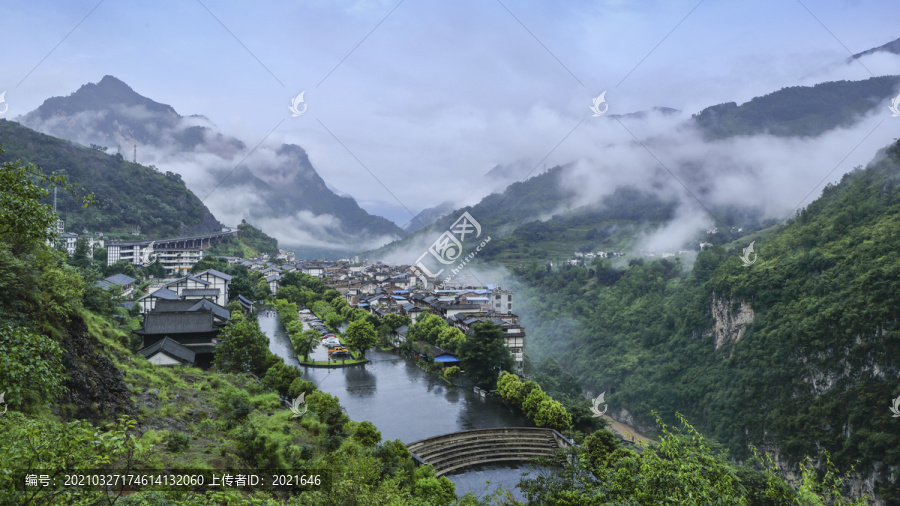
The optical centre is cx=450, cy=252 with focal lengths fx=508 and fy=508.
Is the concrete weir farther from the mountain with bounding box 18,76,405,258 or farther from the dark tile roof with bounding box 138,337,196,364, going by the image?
the mountain with bounding box 18,76,405,258

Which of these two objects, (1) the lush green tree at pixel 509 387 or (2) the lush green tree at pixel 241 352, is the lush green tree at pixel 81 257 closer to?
(2) the lush green tree at pixel 241 352

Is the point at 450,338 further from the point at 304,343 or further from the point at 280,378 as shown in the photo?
the point at 280,378

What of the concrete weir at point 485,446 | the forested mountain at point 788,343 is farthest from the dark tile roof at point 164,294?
the forested mountain at point 788,343

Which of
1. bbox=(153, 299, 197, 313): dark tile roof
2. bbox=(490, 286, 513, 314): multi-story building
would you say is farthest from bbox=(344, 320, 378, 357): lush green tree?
bbox=(490, 286, 513, 314): multi-story building

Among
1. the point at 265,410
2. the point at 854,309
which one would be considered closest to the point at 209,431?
the point at 265,410

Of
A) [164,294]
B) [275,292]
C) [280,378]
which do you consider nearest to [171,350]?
[280,378]
